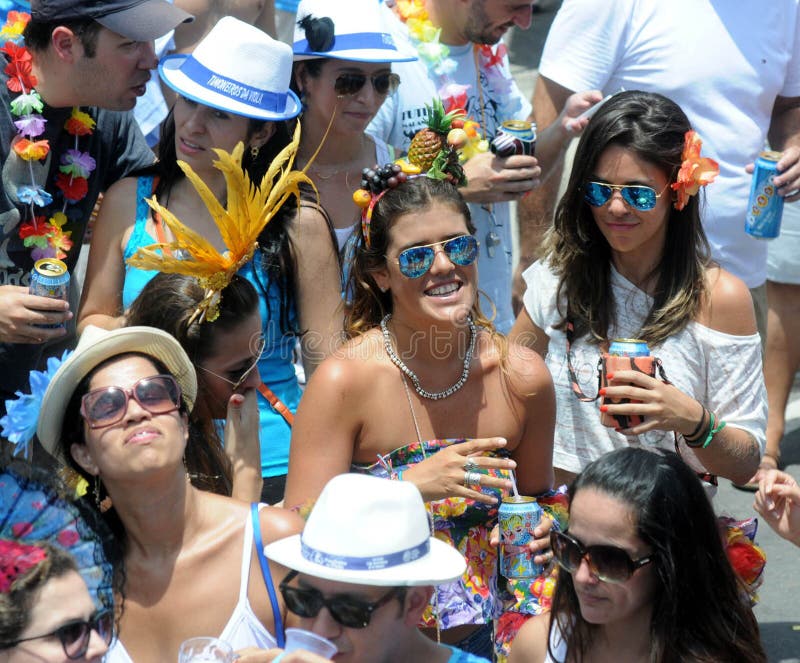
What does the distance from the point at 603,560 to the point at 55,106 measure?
8.55ft

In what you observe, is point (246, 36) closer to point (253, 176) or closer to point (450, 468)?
point (253, 176)

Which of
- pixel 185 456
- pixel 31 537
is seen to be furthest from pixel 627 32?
pixel 31 537

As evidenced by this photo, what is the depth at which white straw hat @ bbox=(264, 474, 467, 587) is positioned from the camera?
2451mm

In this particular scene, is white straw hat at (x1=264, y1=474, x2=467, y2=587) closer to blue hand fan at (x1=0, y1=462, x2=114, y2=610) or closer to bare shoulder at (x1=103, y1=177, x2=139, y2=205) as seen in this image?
blue hand fan at (x1=0, y1=462, x2=114, y2=610)

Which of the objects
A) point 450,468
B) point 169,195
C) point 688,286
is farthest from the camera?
point 169,195

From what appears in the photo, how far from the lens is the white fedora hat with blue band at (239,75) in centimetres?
415

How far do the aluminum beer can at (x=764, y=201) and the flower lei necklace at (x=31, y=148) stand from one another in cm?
243

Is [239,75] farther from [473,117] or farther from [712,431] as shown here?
[712,431]

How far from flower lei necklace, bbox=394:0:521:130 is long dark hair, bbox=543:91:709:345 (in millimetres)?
1145

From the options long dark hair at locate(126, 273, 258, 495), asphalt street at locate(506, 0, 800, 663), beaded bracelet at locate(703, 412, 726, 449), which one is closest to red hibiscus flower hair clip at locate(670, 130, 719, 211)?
beaded bracelet at locate(703, 412, 726, 449)

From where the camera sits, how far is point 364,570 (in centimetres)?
245

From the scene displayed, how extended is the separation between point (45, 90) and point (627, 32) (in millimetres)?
2326

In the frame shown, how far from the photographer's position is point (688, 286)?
12.5 ft

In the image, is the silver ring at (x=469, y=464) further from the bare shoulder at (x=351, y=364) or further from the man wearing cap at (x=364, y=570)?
the man wearing cap at (x=364, y=570)
